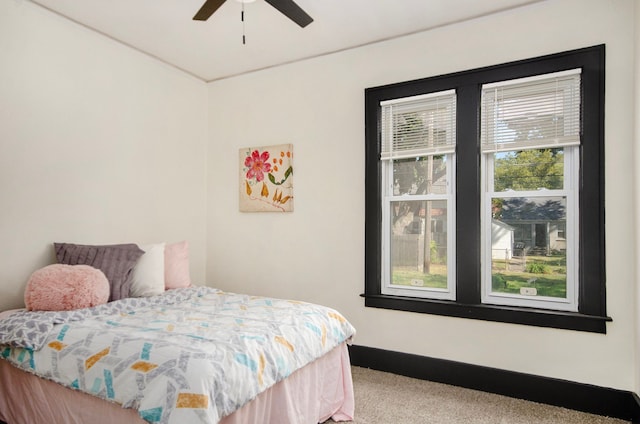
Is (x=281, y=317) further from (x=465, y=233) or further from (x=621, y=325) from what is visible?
(x=621, y=325)

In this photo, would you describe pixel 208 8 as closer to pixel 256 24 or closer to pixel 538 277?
pixel 256 24

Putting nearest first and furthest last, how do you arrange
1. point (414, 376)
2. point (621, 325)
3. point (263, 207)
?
point (621, 325) < point (414, 376) < point (263, 207)

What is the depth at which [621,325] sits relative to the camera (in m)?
2.53

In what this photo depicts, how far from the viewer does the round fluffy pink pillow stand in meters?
2.38

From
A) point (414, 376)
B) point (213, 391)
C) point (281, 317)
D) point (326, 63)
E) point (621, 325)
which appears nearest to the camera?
point (213, 391)

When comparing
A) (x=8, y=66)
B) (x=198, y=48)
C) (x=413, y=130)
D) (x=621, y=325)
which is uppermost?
(x=198, y=48)

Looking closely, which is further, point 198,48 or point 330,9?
point 198,48

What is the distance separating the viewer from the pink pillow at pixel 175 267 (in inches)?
123

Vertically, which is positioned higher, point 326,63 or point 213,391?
point 326,63

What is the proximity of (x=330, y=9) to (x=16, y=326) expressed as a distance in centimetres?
273

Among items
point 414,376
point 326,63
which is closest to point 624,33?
point 326,63

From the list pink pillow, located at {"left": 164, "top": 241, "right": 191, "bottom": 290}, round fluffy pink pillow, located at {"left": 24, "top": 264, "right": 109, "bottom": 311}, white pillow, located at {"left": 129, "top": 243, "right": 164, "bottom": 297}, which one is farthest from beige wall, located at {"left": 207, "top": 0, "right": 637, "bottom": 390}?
round fluffy pink pillow, located at {"left": 24, "top": 264, "right": 109, "bottom": 311}

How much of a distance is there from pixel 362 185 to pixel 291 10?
1.49m

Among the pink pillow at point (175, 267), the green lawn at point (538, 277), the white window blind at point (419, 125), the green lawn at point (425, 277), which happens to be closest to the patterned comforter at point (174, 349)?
the pink pillow at point (175, 267)
